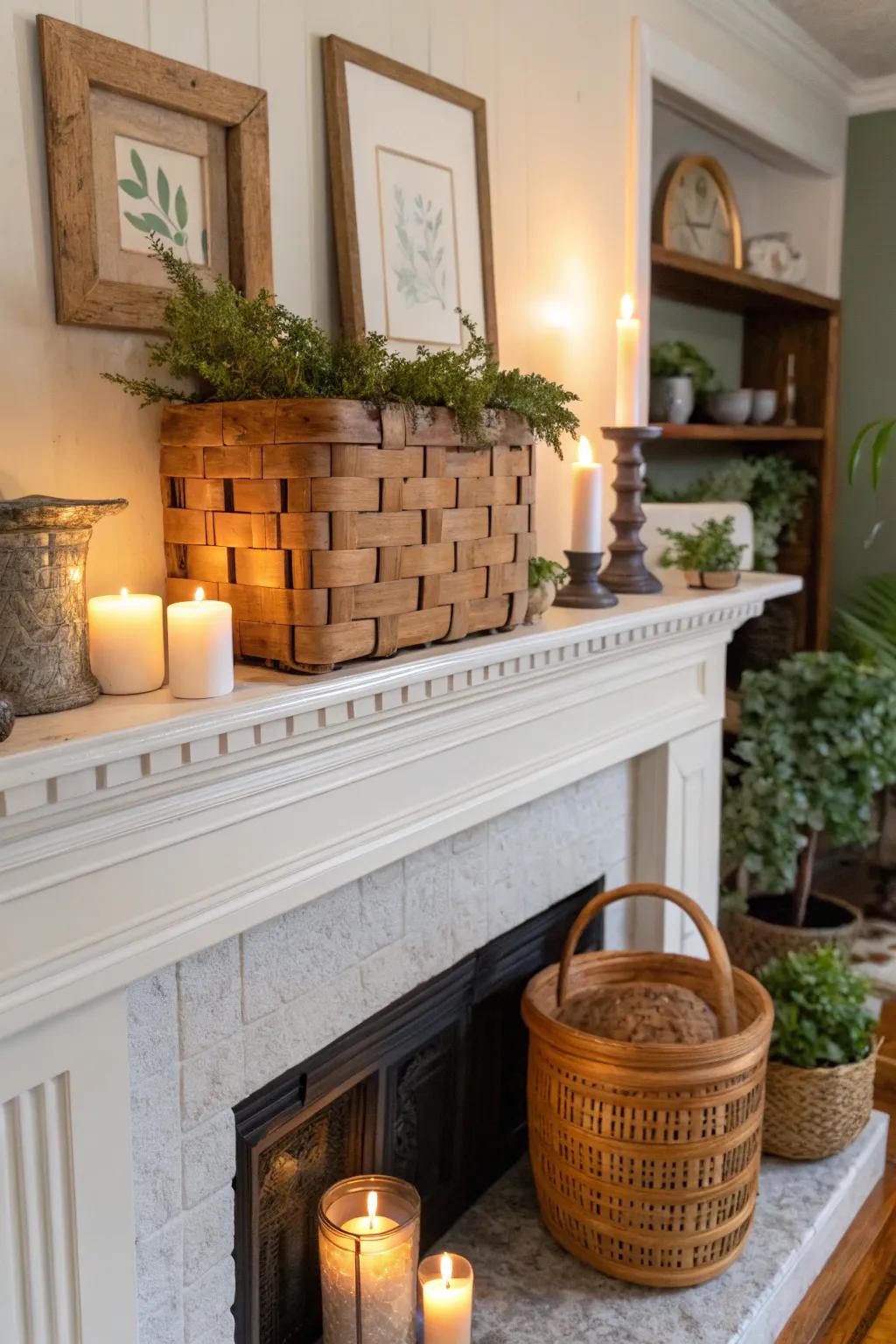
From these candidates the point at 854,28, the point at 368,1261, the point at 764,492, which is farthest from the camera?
the point at 764,492

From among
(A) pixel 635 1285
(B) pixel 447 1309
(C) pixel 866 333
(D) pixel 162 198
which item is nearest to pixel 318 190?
(D) pixel 162 198

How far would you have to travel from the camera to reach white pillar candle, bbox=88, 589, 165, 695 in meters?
1.01

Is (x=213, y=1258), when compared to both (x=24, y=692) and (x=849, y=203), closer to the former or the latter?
(x=24, y=692)

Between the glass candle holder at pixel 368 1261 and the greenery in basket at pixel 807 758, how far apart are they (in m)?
1.37

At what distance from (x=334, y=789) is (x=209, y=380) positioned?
0.45m

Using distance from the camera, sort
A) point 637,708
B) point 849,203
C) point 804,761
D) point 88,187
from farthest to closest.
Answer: point 849,203
point 804,761
point 637,708
point 88,187

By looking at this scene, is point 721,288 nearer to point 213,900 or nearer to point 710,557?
point 710,557

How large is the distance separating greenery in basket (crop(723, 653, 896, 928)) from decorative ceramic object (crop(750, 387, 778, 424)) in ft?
2.20

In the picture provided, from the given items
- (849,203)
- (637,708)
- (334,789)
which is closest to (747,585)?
(637,708)

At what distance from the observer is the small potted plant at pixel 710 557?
1.90 meters

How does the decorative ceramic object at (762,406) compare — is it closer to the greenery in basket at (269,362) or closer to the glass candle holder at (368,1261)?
the greenery in basket at (269,362)

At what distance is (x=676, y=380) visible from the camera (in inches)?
98.3

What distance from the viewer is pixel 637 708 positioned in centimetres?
184

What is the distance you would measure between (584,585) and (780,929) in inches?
52.5
